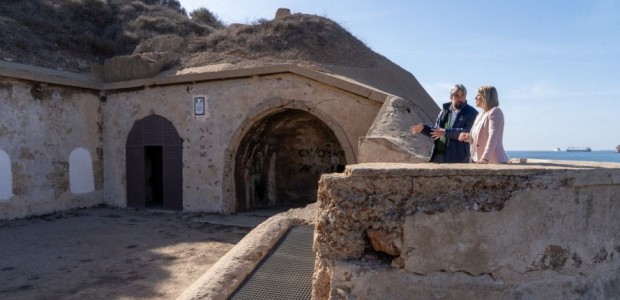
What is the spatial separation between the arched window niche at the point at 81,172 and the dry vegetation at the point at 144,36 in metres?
3.78

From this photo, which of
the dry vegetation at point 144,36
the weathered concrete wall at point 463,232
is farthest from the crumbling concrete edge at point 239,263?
the dry vegetation at point 144,36

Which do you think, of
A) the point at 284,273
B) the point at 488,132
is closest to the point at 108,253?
the point at 284,273

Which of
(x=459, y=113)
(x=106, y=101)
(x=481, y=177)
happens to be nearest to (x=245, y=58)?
(x=106, y=101)

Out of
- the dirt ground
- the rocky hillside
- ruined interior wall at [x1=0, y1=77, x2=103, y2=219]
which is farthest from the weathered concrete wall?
ruined interior wall at [x1=0, y1=77, x2=103, y2=219]

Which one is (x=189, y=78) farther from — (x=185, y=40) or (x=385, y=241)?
(x=385, y=241)

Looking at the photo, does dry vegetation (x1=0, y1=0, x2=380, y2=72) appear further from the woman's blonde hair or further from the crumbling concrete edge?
the woman's blonde hair

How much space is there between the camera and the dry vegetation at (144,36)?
→ 15.0m

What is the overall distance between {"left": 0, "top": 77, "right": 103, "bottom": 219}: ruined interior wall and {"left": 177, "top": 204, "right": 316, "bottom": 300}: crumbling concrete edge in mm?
8506

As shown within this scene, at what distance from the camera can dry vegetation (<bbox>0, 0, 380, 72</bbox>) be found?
1501cm

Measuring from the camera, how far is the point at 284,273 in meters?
4.26

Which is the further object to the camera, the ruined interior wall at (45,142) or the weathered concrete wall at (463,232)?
the ruined interior wall at (45,142)

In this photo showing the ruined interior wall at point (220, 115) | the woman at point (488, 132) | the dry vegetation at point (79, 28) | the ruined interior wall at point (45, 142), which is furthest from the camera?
the dry vegetation at point (79, 28)

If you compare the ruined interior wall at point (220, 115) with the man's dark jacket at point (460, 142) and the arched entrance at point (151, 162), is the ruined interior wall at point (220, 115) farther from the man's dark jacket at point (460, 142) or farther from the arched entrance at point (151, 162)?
the man's dark jacket at point (460, 142)

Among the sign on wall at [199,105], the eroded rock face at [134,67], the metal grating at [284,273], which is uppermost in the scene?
the eroded rock face at [134,67]
